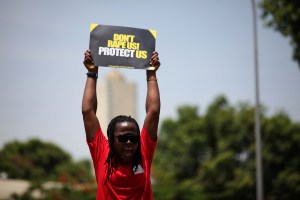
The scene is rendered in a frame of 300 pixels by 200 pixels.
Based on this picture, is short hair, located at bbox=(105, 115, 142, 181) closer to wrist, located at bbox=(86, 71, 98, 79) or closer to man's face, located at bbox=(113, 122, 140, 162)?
man's face, located at bbox=(113, 122, 140, 162)

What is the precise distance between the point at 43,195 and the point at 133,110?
73672 mm

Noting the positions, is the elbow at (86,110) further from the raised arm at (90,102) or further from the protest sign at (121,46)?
the protest sign at (121,46)

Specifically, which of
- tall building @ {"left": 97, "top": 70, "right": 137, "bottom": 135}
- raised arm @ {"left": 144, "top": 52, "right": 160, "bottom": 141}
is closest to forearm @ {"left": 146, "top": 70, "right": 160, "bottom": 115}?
raised arm @ {"left": 144, "top": 52, "right": 160, "bottom": 141}

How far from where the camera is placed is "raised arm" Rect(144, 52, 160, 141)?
356 centimetres

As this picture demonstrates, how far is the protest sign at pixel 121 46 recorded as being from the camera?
A: 3.74 m

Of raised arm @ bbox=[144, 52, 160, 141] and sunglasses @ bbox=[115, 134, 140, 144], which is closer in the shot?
sunglasses @ bbox=[115, 134, 140, 144]

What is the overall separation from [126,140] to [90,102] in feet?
1.31

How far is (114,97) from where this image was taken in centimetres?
10138

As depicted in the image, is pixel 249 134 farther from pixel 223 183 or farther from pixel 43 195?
pixel 43 195

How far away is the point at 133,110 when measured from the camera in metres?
105

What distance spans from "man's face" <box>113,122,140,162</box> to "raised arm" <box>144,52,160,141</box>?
0.19m

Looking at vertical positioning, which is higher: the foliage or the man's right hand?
the foliage

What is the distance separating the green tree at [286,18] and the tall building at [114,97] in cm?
8070

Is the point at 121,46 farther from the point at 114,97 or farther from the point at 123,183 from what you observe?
the point at 114,97
